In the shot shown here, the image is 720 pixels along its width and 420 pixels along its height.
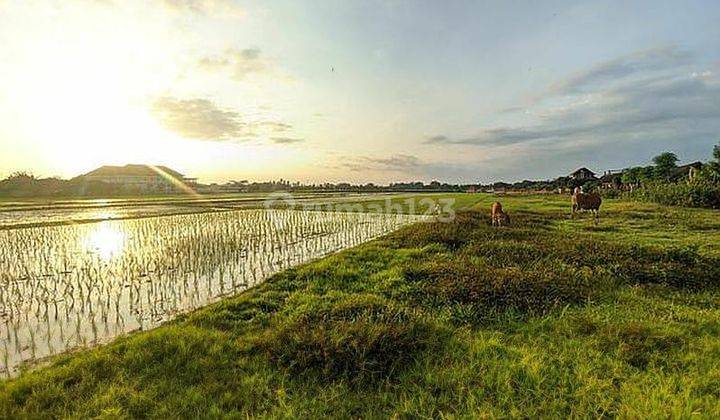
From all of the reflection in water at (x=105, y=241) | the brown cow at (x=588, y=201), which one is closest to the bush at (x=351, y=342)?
the reflection in water at (x=105, y=241)

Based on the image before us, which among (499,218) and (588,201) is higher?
(588,201)

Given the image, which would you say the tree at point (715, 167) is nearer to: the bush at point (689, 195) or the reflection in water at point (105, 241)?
the bush at point (689, 195)

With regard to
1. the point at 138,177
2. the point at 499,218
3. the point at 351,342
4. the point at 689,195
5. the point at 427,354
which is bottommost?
the point at 427,354

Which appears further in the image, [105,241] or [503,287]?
[105,241]

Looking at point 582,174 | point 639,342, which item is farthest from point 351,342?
point 582,174

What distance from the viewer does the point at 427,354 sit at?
16.1 feet

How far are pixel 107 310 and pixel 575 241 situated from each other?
12.1 meters

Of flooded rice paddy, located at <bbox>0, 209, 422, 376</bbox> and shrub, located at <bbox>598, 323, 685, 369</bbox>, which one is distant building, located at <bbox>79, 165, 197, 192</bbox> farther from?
shrub, located at <bbox>598, 323, 685, 369</bbox>

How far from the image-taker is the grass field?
3908 mm

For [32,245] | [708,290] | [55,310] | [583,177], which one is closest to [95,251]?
[32,245]

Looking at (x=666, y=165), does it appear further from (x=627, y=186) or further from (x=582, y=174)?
(x=582, y=174)

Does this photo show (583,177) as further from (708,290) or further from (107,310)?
(107,310)

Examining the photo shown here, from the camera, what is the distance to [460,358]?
4.77 meters

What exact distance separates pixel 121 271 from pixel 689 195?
99.2 ft
